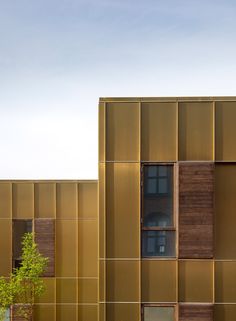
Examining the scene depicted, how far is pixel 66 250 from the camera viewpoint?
2239 centimetres

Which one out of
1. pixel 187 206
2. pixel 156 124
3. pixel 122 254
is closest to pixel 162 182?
pixel 187 206

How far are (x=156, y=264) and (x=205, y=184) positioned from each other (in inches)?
112

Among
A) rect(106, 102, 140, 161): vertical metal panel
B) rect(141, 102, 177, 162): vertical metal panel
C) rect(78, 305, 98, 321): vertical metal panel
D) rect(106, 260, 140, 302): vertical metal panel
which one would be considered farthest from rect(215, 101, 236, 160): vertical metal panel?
rect(78, 305, 98, 321): vertical metal panel

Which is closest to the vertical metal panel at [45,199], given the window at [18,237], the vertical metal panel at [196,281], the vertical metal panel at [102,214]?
the window at [18,237]

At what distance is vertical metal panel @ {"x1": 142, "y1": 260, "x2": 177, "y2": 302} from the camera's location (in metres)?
11.3

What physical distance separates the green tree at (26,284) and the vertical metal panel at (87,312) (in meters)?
2.65

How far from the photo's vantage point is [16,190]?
74.5 ft

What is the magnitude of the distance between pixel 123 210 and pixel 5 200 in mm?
13235

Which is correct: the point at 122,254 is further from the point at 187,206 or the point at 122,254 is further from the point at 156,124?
the point at 156,124

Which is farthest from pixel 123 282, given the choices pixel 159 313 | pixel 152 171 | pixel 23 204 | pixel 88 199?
pixel 23 204

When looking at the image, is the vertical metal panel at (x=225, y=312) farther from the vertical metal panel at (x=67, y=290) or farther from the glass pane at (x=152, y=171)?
the vertical metal panel at (x=67, y=290)

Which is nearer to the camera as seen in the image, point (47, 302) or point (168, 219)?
point (168, 219)

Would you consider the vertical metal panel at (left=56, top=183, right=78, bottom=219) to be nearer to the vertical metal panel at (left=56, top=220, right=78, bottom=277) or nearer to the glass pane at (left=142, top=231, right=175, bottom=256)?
the vertical metal panel at (left=56, top=220, right=78, bottom=277)

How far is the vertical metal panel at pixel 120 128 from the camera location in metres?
11.5
